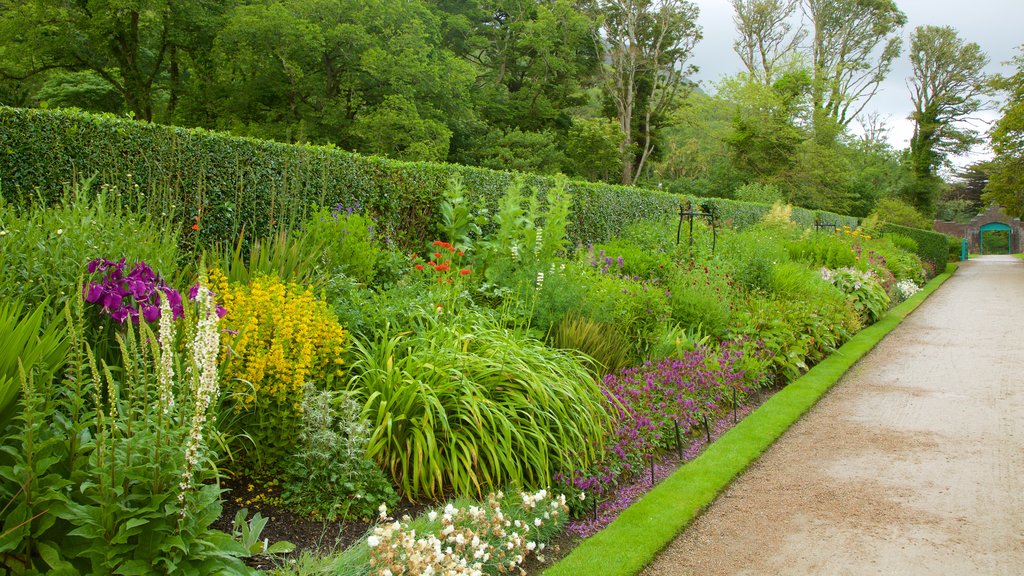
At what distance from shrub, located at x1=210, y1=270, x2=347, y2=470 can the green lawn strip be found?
144cm

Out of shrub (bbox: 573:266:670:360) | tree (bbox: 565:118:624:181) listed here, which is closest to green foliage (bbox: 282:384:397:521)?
shrub (bbox: 573:266:670:360)

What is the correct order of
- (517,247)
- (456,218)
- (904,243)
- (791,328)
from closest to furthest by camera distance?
(517,247), (456,218), (791,328), (904,243)

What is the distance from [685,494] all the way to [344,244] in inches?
125

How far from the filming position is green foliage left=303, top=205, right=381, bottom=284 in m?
5.12

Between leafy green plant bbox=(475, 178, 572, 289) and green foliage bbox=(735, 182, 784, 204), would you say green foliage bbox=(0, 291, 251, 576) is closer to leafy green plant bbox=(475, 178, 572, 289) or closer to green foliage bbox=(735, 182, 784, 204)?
leafy green plant bbox=(475, 178, 572, 289)

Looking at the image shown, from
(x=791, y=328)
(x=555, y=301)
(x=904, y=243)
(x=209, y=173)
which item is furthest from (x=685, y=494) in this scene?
(x=904, y=243)

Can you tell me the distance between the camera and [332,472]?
3.02 m

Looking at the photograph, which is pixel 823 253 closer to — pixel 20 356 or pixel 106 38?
pixel 20 356

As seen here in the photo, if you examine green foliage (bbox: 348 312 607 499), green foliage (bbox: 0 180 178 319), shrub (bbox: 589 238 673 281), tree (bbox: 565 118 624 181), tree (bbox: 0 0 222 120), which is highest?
tree (bbox: 0 0 222 120)

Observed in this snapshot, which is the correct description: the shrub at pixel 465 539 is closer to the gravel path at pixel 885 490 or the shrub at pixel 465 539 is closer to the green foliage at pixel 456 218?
the gravel path at pixel 885 490

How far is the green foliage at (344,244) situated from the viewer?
202 inches

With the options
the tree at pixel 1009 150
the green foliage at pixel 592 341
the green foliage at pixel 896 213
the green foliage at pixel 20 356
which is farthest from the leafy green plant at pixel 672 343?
the green foliage at pixel 896 213

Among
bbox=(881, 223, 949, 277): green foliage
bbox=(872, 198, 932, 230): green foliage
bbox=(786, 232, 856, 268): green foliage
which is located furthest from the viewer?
bbox=(872, 198, 932, 230): green foliage

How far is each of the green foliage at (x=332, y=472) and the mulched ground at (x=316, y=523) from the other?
0.19 feet
